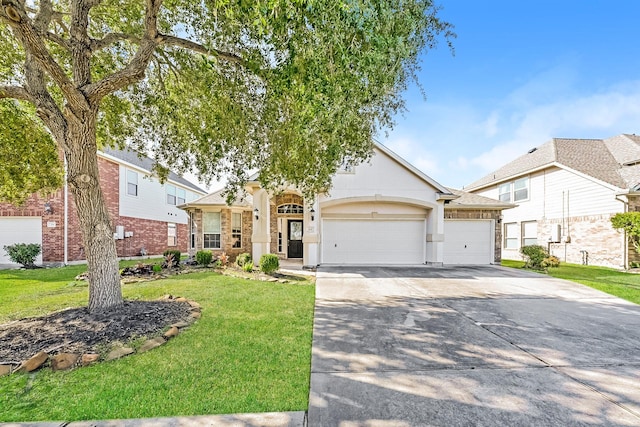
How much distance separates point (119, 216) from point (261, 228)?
9933 millimetres

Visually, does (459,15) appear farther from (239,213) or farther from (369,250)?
(239,213)

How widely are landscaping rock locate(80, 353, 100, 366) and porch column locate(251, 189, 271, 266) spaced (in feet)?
27.7

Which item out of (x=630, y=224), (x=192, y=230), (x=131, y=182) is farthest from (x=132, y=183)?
(x=630, y=224)

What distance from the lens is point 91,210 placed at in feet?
17.3

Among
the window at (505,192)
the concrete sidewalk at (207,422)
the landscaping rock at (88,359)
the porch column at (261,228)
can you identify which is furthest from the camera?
the window at (505,192)

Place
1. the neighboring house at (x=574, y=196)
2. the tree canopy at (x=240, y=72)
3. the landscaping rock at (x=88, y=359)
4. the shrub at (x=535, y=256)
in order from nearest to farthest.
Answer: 1. the landscaping rock at (x=88, y=359)
2. the tree canopy at (x=240, y=72)
3. the shrub at (x=535, y=256)
4. the neighboring house at (x=574, y=196)

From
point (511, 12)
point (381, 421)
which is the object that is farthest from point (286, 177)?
point (511, 12)

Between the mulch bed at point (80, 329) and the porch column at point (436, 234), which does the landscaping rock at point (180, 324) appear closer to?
the mulch bed at point (80, 329)

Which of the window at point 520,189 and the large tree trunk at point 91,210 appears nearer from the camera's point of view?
the large tree trunk at point 91,210

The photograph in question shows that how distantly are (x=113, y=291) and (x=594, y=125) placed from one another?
27.3 metres

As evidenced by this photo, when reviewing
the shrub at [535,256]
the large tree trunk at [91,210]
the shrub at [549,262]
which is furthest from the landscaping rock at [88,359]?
the shrub at [549,262]

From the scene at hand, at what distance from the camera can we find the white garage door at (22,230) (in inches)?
552

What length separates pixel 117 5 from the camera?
663 cm

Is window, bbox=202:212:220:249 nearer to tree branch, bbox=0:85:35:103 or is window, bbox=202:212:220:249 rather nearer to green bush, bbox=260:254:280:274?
green bush, bbox=260:254:280:274
